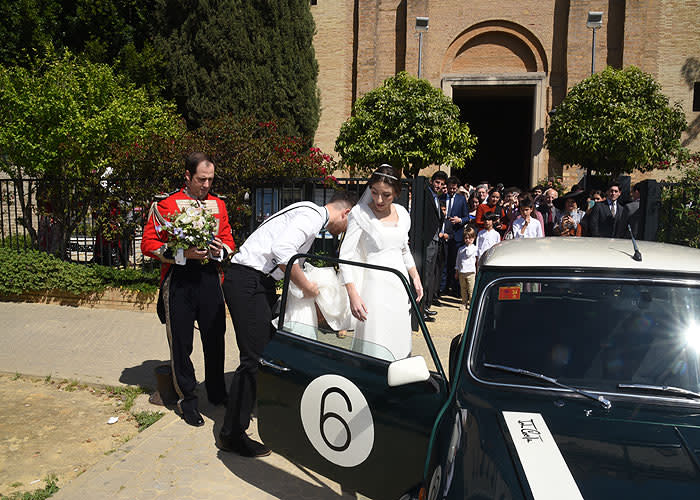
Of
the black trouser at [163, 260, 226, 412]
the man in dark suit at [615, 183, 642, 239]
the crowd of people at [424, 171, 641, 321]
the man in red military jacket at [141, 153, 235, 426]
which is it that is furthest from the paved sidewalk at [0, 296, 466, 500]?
the man in dark suit at [615, 183, 642, 239]

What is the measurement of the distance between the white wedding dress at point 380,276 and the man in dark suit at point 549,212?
668cm

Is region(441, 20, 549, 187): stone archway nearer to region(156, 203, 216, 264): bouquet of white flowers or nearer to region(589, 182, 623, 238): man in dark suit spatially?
region(589, 182, 623, 238): man in dark suit

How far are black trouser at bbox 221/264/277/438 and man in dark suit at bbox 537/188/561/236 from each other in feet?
24.9

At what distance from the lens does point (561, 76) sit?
22359mm

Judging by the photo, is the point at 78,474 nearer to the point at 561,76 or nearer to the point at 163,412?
the point at 163,412

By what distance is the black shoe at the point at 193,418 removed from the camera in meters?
4.89

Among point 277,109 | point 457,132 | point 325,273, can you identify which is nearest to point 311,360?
point 325,273

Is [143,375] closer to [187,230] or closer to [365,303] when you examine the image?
[187,230]

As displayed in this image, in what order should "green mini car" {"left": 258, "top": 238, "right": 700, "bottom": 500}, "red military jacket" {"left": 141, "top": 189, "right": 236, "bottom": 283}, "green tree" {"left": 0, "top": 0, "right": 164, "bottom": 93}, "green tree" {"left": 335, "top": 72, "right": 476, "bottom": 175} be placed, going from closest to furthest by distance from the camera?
"green mini car" {"left": 258, "top": 238, "right": 700, "bottom": 500}
"red military jacket" {"left": 141, "top": 189, "right": 236, "bottom": 283}
"green tree" {"left": 335, "top": 72, "right": 476, "bottom": 175}
"green tree" {"left": 0, "top": 0, "right": 164, "bottom": 93}

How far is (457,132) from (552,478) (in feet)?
53.3

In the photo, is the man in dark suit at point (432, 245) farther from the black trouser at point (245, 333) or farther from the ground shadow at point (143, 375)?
the black trouser at point (245, 333)

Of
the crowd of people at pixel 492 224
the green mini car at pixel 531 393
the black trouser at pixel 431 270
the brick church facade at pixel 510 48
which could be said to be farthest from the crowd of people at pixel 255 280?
the brick church facade at pixel 510 48

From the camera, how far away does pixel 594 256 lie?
319 centimetres

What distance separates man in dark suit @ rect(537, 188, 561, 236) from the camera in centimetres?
1090
